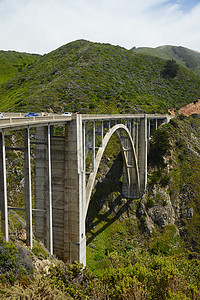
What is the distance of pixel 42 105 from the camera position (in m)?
48.8

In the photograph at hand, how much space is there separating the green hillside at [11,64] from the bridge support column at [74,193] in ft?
279

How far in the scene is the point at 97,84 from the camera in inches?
2569

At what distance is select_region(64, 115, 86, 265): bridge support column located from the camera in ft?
64.8

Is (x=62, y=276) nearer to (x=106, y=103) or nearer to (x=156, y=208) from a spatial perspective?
(x=156, y=208)

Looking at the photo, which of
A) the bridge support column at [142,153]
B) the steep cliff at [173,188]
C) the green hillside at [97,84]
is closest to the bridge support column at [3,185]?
the steep cliff at [173,188]

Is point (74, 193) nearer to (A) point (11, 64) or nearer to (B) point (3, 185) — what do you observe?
(B) point (3, 185)

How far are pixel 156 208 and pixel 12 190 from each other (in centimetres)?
2245

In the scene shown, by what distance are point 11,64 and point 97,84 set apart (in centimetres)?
6039

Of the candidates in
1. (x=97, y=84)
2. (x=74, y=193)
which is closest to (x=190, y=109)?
(x=97, y=84)

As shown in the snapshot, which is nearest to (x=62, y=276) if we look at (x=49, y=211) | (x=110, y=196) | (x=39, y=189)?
(x=49, y=211)

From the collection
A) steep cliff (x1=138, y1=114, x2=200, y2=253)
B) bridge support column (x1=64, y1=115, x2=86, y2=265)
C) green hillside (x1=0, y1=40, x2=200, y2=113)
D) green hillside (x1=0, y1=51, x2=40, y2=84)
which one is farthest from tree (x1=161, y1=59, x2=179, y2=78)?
bridge support column (x1=64, y1=115, x2=86, y2=265)

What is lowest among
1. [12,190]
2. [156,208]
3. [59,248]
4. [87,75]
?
[156,208]

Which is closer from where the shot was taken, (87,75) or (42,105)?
(42,105)

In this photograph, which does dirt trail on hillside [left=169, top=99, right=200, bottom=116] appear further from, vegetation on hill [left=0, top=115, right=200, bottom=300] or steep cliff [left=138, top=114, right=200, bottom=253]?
steep cliff [left=138, top=114, right=200, bottom=253]
